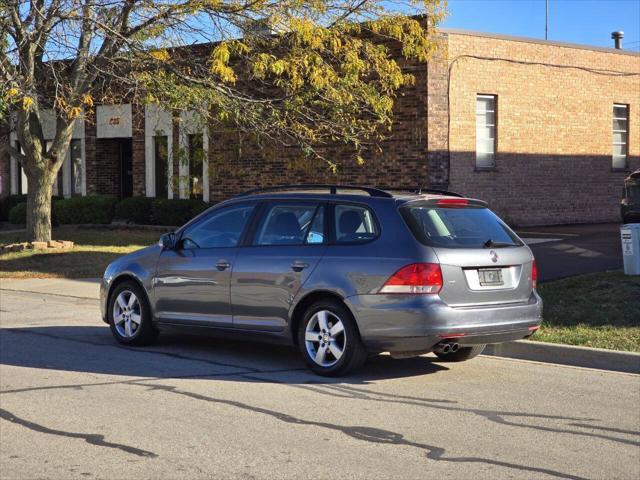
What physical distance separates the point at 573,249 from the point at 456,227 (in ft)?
32.7

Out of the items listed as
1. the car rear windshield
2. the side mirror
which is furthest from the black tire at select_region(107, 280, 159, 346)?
the car rear windshield

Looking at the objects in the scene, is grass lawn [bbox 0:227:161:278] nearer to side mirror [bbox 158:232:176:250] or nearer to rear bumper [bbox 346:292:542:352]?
side mirror [bbox 158:232:176:250]

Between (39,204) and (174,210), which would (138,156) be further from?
(39,204)

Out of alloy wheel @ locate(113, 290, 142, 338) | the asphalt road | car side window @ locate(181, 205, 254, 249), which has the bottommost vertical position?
the asphalt road

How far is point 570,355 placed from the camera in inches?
376

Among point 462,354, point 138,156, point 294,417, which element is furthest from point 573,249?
point 138,156

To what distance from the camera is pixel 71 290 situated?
15828 mm

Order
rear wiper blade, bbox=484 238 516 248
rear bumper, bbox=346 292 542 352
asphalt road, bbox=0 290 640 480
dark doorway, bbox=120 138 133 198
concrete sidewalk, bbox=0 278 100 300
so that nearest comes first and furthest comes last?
asphalt road, bbox=0 290 640 480, rear bumper, bbox=346 292 542 352, rear wiper blade, bbox=484 238 516 248, concrete sidewalk, bbox=0 278 100 300, dark doorway, bbox=120 138 133 198

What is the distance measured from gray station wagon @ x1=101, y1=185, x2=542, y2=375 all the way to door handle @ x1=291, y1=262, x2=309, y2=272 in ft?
0.04

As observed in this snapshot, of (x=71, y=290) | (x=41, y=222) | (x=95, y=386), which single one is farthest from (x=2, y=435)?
(x=41, y=222)

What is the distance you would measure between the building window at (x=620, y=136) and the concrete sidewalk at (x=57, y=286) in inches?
619

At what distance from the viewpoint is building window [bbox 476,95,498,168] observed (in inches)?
912

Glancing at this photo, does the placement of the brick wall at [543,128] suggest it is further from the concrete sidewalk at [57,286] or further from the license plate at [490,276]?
the license plate at [490,276]

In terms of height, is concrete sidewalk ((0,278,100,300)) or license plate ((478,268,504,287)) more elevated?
license plate ((478,268,504,287))
